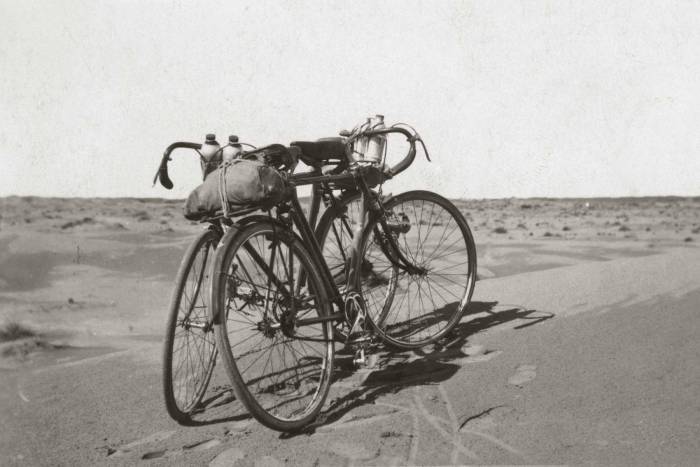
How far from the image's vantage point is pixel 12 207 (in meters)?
10.2

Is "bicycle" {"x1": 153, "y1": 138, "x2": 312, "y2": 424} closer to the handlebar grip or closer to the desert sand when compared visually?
the desert sand

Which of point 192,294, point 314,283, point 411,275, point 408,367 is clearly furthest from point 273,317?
point 411,275

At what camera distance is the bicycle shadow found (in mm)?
2938

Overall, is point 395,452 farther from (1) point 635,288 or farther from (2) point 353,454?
(1) point 635,288

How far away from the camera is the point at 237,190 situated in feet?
8.41

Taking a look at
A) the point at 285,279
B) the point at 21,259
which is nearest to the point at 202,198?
the point at 285,279

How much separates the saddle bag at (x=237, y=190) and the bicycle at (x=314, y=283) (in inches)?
4.6

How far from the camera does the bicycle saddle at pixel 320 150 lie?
3217mm

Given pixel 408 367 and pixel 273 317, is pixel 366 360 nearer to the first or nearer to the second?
pixel 408 367

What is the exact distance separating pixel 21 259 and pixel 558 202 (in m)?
19.7

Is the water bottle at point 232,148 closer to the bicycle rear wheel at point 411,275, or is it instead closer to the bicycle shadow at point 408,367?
the bicycle rear wheel at point 411,275

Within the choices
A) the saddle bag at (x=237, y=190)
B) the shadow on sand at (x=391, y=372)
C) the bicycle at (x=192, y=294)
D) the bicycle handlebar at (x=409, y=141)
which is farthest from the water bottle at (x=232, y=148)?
the shadow on sand at (x=391, y=372)

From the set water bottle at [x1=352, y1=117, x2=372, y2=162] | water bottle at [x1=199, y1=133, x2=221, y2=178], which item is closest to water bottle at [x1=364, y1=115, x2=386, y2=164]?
water bottle at [x1=352, y1=117, x2=372, y2=162]

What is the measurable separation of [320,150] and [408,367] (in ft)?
4.07
